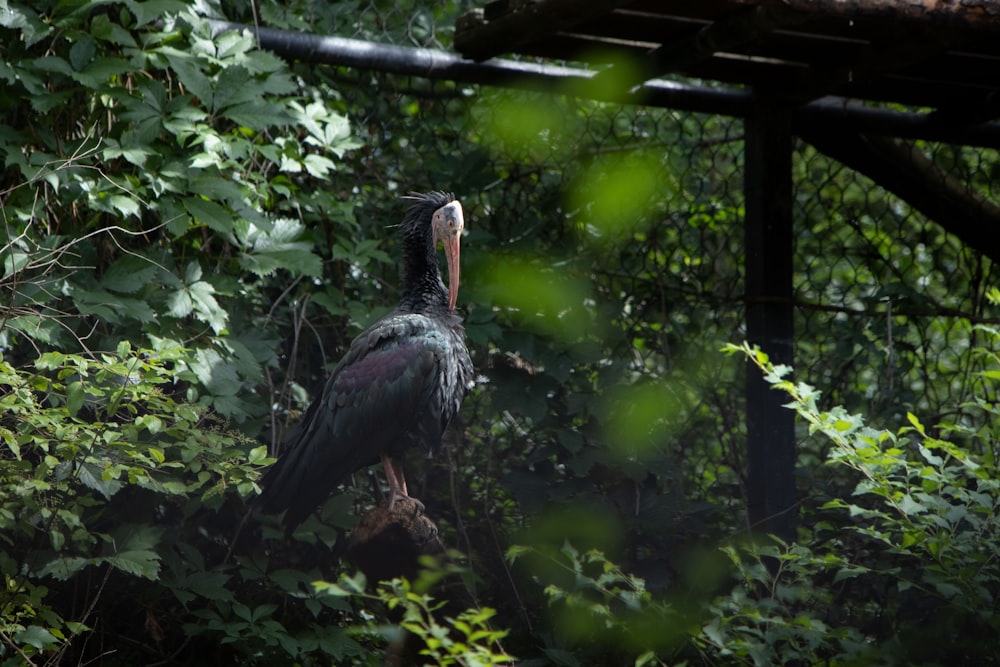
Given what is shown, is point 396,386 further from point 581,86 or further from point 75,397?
point 581,86

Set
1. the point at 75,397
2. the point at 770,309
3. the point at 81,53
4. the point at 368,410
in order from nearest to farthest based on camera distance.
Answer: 1. the point at 75,397
2. the point at 81,53
3. the point at 368,410
4. the point at 770,309

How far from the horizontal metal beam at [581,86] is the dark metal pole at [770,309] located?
174 millimetres

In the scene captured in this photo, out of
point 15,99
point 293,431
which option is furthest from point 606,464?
point 15,99

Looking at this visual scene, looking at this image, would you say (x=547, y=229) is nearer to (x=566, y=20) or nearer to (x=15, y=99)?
(x=566, y=20)

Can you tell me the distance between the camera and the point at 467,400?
12.1 ft

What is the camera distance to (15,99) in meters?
2.80

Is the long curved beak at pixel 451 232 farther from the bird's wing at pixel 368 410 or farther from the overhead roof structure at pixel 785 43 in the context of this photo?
the overhead roof structure at pixel 785 43

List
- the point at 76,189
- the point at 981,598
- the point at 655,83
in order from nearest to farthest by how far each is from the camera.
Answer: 1. the point at 981,598
2. the point at 76,189
3. the point at 655,83

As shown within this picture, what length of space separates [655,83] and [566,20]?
2.42 feet

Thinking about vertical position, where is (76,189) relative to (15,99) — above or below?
below

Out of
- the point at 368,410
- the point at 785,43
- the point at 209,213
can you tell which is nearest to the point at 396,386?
the point at 368,410

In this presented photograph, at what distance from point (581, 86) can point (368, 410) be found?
1.25 m

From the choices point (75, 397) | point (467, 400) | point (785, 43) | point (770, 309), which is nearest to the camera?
point (75, 397)

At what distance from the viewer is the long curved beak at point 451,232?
9.40ft
